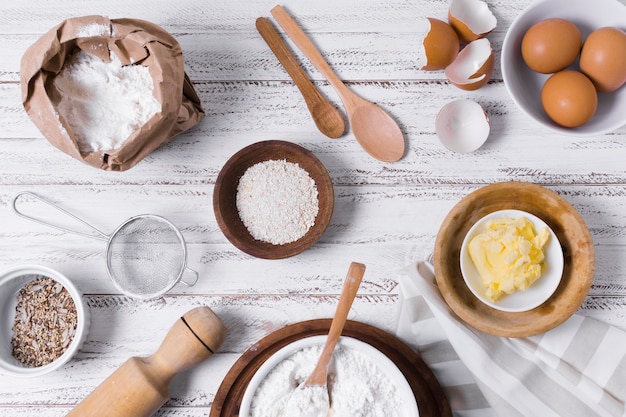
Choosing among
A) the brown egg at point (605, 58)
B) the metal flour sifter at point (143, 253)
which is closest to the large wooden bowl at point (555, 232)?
the brown egg at point (605, 58)

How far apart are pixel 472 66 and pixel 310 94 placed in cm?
33

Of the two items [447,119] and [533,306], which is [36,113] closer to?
[447,119]

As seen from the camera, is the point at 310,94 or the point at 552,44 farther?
the point at 310,94

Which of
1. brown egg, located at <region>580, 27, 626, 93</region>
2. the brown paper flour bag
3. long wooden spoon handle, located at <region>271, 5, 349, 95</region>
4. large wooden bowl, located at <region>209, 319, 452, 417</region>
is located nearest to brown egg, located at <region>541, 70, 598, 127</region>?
brown egg, located at <region>580, 27, 626, 93</region>

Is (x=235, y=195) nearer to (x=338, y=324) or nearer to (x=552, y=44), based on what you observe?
(x=338, y=324)

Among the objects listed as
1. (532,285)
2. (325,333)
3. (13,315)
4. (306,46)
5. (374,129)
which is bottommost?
(13,315)

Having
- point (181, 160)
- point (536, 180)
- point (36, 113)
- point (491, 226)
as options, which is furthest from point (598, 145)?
point (36, 113)

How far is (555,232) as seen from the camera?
1.22 metres

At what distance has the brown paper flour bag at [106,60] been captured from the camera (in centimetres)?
110

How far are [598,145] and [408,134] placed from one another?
0.39 metres

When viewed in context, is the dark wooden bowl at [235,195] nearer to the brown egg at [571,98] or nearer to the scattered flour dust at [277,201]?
the scattered flour dust at [277,201]

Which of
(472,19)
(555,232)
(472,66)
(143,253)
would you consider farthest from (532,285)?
(143,253)

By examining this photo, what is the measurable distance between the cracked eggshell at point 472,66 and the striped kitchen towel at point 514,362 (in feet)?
1.24

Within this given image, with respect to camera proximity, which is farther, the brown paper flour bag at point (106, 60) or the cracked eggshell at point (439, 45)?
the cracked eggshell at point (439, 45)
